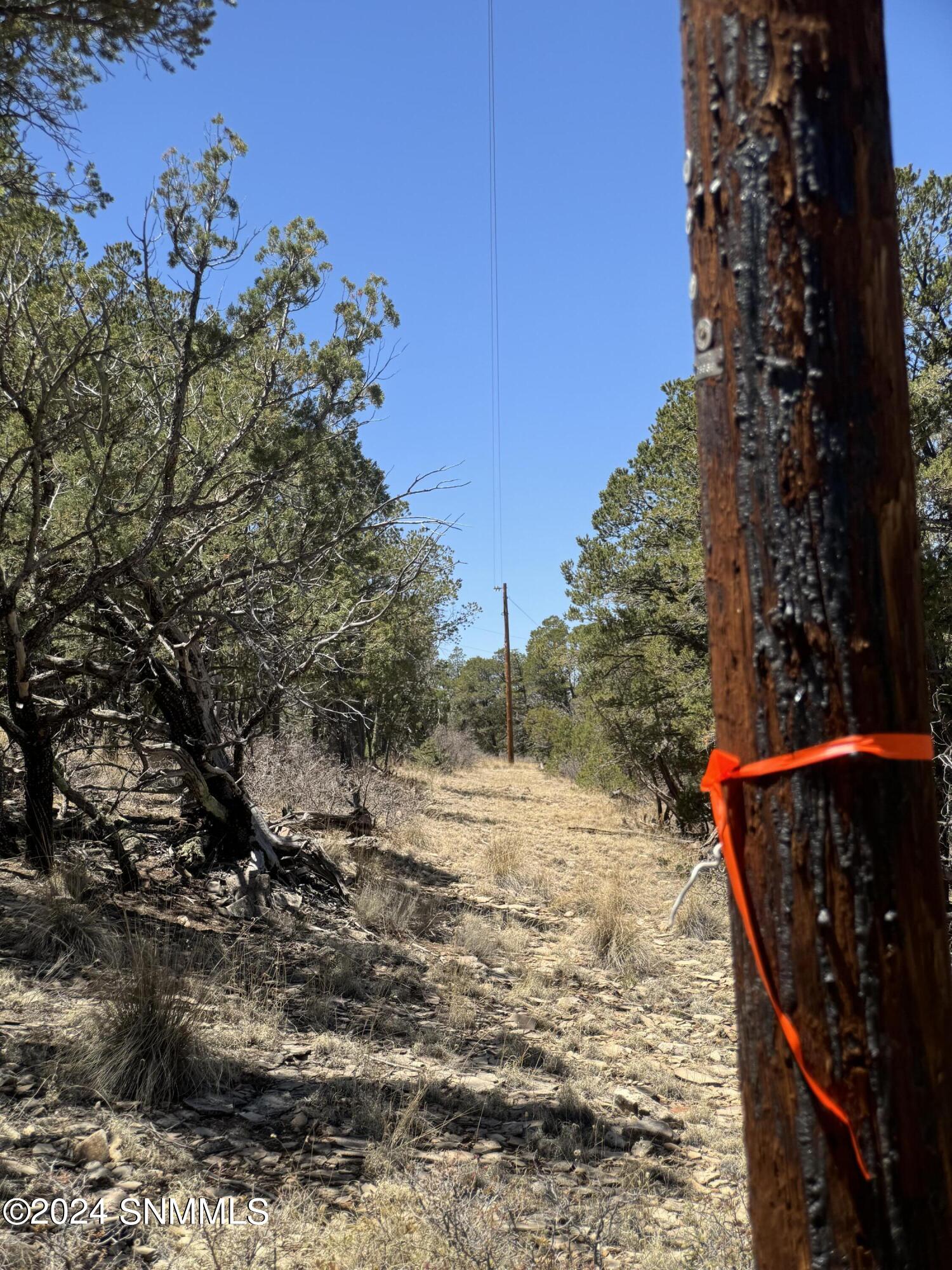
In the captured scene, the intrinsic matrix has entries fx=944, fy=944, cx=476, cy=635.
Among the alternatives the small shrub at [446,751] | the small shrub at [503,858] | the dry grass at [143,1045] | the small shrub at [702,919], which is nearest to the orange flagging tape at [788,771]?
the dry grass at [143,1045]

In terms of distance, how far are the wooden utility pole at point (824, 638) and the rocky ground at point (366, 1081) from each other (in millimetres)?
1812

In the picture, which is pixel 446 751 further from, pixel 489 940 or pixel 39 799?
pixel 39 799

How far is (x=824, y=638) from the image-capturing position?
63.6 inches

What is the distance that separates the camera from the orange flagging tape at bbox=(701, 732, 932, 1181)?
1578 mm

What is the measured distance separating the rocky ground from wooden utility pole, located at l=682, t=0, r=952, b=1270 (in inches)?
71.4

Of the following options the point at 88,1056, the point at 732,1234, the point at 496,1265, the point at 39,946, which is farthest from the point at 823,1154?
the point at 39,946

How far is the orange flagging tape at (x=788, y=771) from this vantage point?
62.1 inches

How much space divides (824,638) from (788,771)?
24 cm

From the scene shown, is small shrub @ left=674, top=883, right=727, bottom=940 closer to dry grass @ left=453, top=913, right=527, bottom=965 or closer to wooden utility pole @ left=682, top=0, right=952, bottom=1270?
dry grass @ left=453, top=913, right=527, bottom=965

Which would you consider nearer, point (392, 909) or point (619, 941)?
point (619, 941)

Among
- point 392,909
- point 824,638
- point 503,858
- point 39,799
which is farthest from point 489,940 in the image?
point 824,638

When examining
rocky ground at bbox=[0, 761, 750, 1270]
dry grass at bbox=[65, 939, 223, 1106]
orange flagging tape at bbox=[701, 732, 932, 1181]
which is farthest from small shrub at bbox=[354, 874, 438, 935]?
orange flagging tape at bbox=[701, 732, 932, 1181]

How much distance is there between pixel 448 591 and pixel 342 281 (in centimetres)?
1616

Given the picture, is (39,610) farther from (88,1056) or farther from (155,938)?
(88,1056)
